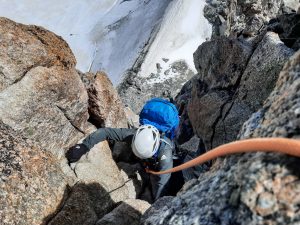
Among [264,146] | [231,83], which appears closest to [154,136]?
[231,83]

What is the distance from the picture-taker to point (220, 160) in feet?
14.2

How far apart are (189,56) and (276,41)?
17.4 metres

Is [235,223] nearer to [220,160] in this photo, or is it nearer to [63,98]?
[220,160]

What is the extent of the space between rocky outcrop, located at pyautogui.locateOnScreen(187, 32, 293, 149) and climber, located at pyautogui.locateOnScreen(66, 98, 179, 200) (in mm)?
1908

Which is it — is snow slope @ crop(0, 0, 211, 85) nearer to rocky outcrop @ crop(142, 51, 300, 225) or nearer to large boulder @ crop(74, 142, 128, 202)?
large boulder @ crop(74, 142, 128, 202)

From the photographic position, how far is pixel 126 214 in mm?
7059

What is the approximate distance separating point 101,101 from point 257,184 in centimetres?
784

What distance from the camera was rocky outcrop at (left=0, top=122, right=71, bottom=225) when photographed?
584 cm

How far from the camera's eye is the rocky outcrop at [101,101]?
10.7 m

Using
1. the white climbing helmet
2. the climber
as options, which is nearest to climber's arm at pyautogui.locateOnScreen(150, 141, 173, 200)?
the climber

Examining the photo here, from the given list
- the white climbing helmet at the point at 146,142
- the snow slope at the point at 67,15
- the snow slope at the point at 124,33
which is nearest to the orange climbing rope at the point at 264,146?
the white climbing helmet at the point at 146,142

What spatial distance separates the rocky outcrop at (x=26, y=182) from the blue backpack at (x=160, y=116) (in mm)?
2986

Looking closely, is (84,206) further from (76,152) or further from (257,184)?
(257,184)

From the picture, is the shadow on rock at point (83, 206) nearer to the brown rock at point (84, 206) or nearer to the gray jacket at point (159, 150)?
the brown rock at point (84, 206)
